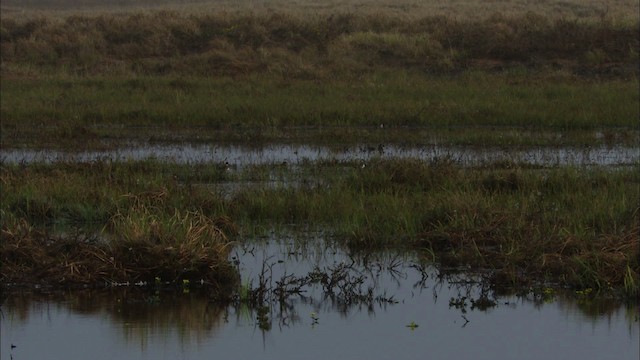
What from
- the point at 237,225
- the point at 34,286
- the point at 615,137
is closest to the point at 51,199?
the point at 237,225

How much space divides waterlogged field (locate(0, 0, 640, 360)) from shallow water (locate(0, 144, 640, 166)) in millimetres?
82

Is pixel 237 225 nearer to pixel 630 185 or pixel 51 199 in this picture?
pixel 51 199

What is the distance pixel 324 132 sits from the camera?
19.9m

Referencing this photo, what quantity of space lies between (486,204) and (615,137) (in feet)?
27.8

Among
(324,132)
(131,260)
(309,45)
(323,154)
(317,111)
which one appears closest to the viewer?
(131,260)

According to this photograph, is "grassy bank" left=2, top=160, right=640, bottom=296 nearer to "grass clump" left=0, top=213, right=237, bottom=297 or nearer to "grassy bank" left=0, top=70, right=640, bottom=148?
"grass clump" left=0, top=213, right=237, bottom=297

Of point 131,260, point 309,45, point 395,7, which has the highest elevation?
point 395,7

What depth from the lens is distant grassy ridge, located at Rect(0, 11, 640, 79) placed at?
28.9 m

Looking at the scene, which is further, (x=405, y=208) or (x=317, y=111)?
(x=317, y=111)

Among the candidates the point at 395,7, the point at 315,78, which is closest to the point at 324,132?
the point at 315,78

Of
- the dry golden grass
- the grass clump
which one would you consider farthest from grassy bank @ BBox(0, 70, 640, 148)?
the dry golden grass

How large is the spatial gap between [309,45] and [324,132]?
487 inches

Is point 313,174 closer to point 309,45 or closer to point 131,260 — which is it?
point 131,260

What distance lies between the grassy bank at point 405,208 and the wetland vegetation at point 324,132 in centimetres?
3
